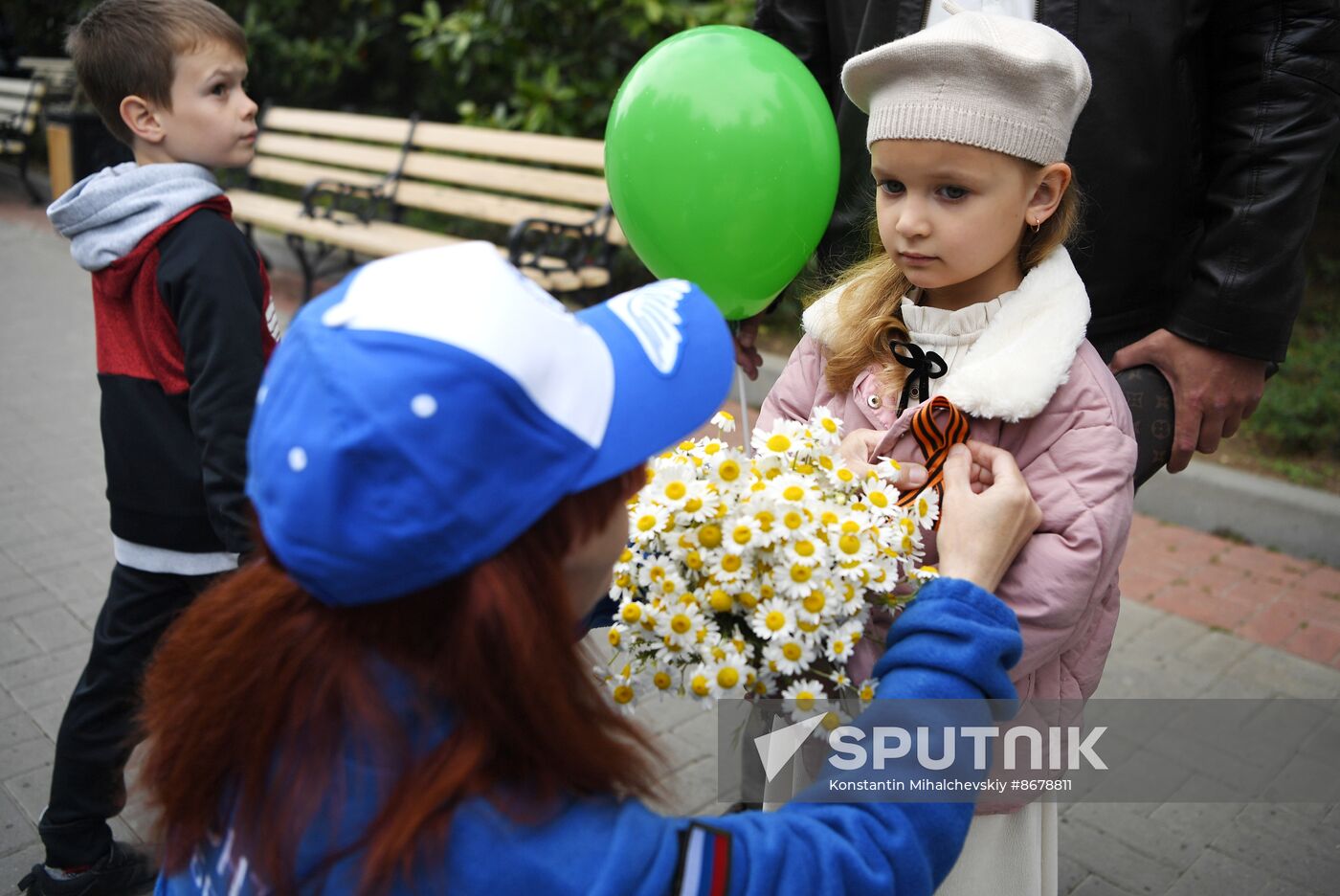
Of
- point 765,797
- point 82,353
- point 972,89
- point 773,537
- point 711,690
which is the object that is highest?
point 972,89

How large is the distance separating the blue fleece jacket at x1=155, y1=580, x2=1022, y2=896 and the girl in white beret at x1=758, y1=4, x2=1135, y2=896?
0.22 metres

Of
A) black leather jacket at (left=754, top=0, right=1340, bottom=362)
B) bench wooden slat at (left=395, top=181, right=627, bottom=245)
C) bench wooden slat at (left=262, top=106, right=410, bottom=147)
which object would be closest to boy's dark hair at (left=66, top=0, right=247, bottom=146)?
black leather jacket at (left=754, top=0, right=1340, bottom=362)

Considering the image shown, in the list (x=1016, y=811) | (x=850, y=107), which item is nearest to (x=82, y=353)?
(x=850, y=107)

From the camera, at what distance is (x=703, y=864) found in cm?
110

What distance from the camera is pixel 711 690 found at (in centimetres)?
130

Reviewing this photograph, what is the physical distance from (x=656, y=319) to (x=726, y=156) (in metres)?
0.87

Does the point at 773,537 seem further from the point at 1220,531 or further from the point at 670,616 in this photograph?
the point at 1220,531

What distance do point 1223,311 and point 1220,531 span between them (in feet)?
9.81

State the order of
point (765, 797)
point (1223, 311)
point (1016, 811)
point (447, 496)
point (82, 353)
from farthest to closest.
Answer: point (82, 353), point (765, 797), point (1223, 311), point (1016, 811), point (447, 496)

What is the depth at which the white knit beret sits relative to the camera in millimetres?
1557

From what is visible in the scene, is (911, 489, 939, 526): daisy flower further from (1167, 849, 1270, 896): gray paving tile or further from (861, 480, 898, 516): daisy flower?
(1167, 849, 1270, 896): gray paving tile

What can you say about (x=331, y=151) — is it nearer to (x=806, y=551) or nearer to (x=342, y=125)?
(x=342, y=125)

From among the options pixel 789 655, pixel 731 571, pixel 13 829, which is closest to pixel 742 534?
pixel 731 571

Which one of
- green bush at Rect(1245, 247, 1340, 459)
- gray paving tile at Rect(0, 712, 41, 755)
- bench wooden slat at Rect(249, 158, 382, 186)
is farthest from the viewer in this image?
bench wooden slat at Rect(249, 158, 382, 186)
